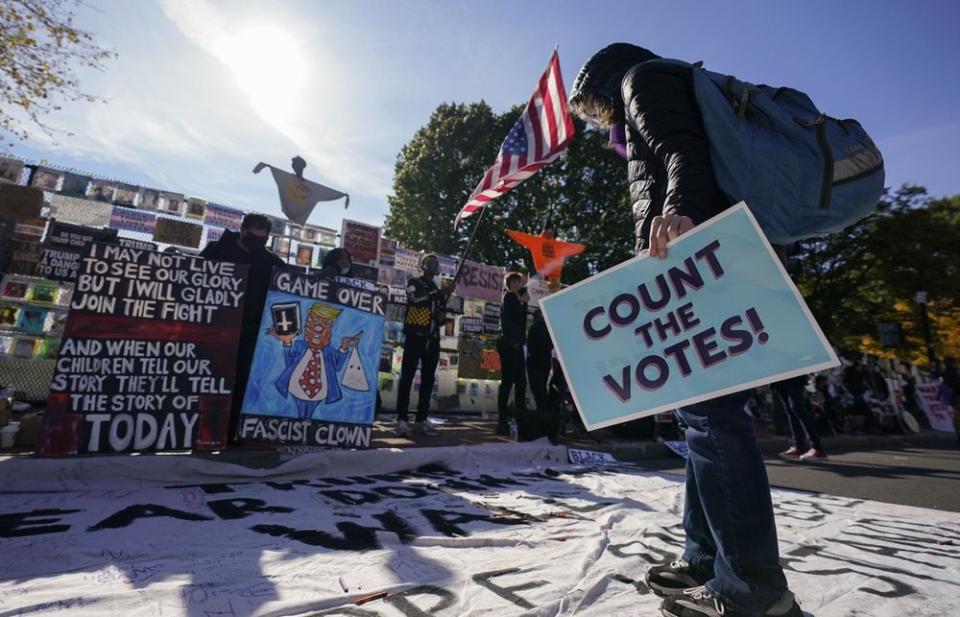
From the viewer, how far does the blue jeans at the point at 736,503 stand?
116 cm

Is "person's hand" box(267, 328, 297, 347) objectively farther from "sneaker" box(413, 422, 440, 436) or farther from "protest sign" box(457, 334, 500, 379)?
"protest sign" box(457, 334, 500, 379)

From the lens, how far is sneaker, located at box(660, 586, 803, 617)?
1.13m

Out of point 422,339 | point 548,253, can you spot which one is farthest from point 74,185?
point 548,253

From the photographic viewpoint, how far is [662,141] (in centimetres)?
143

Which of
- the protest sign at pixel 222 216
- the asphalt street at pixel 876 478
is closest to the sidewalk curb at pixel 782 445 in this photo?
the asphalt street at pixel 876 478

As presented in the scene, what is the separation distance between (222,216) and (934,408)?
18912 mm

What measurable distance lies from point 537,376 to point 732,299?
16.7 ft

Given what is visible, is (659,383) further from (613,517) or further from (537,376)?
(537,376)

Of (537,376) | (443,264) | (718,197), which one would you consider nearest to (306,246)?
(443,264)

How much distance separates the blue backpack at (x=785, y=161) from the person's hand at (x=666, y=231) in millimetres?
199

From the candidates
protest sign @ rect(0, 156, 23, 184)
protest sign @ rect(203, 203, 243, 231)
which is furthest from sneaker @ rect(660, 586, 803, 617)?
protest sign @ rect(0, 156, 23, 184)

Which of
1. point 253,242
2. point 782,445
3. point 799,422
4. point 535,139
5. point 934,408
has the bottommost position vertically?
point 782,445

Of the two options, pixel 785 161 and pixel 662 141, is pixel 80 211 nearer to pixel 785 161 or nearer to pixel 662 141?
pixel 662 141

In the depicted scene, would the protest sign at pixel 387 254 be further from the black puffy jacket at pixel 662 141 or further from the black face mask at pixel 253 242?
the black puffy jacket at pixel 662 141
